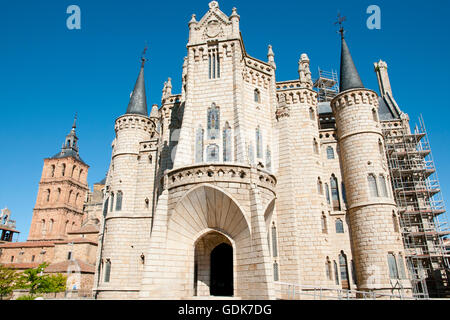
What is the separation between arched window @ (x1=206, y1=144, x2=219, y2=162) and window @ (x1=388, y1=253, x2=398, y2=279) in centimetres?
1193

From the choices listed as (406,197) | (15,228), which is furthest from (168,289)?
(15,228)

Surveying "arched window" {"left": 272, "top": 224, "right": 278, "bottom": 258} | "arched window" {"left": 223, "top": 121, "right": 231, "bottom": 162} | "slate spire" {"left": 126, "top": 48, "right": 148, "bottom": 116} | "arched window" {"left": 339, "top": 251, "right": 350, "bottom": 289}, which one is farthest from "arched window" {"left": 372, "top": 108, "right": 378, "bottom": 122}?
"slate spire" {"left": 126, "top": 48, "right": 148, "bottom": 116}

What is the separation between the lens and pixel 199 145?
17828 millimetres

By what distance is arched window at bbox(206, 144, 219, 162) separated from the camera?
17.5 meters

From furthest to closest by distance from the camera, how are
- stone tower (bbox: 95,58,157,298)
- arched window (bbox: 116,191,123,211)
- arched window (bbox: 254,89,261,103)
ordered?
arched window (bbox: 116,191,123,211) → stone tower (bbox: 95,58,157,298) → arched window (bbox: 254,89,261,103)

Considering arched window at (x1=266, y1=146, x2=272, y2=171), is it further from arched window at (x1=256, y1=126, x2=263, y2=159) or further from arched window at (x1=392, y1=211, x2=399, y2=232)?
arched window at (x1=392, y1=211, x2=399, y2=232)

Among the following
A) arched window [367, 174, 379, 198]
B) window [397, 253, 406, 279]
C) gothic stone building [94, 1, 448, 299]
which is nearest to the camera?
gothic stone building [94, 1, 448, 299]

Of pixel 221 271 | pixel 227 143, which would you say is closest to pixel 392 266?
pixel 221 271

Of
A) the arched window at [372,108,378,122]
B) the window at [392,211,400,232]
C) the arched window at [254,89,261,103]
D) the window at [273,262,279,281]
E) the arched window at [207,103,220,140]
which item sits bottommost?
the window at [273,262,279,281]

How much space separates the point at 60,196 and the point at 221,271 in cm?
5077

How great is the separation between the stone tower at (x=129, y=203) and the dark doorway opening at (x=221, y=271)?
768 cm

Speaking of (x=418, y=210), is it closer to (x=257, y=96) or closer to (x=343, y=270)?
(x=343, y=270)

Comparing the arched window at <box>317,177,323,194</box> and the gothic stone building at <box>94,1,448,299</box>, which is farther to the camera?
the arched window at <box>317,177,323,194</box>
